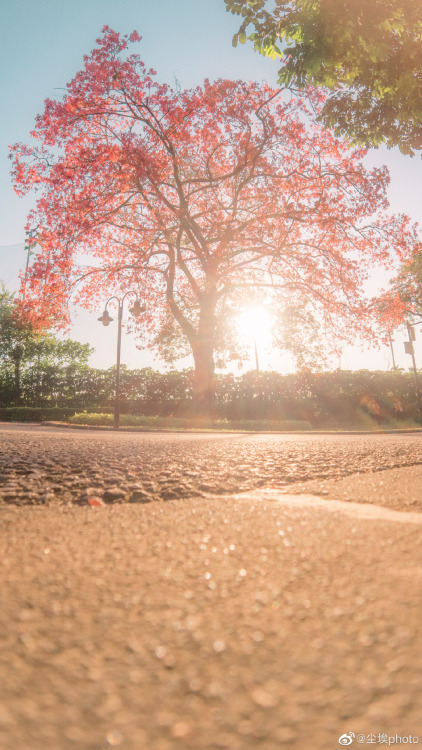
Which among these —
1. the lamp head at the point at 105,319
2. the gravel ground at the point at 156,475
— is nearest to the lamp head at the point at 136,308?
the lamp head at the point at 105,319

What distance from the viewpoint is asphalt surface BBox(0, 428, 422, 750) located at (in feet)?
1.40

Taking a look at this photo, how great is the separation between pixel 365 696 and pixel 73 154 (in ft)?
47.9

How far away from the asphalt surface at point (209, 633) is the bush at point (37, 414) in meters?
22.8

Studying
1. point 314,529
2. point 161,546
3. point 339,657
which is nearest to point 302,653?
point 339,657

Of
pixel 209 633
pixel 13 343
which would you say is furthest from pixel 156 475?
pixel 13 343

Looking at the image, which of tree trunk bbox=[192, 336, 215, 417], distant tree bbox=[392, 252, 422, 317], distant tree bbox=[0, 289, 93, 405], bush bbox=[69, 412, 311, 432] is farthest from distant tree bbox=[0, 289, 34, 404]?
distant tree bbox=[392, 252, 422, 317]

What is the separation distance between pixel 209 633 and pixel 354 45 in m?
6.92

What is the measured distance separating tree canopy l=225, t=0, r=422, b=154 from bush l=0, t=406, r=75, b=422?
64.1 ft

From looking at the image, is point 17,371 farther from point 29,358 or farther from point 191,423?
point 191,423

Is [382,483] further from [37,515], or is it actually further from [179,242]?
[179,242]

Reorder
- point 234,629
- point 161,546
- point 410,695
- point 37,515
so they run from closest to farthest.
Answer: point 410,695 < point 234,629 < point 161,546 < point 37,515

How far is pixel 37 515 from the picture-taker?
1.36 meters

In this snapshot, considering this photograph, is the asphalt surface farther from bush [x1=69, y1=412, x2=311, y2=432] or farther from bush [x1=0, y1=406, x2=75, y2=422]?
bush [x1=0, y1=406, x2=75, y2=422]

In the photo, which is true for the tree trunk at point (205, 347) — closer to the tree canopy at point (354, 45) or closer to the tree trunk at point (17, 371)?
the tree canopy at point (354, 45)
